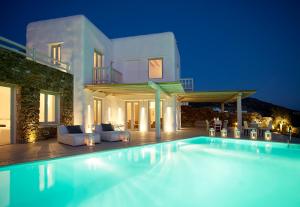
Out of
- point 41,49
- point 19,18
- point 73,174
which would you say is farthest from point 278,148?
point 19,18

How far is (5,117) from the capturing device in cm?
1016

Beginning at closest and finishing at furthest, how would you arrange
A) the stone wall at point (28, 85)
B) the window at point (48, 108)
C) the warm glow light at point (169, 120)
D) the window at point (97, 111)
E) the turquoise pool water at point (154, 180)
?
the turquoise pool water at point (154, 180)
the stone wall at point (28, 85)
the window at point (48, 108)
the window at point (97, 111)
the warm glow light at point (169, 120)

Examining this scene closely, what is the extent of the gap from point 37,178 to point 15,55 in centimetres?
594

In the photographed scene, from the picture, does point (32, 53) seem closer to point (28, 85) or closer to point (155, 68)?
point (28, 85)

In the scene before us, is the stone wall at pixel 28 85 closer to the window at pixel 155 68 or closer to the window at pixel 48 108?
the window at pixel 48 108

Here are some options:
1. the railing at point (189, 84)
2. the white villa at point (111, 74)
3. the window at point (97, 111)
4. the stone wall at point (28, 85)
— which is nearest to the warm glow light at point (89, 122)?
the white villa at point (111, 74)

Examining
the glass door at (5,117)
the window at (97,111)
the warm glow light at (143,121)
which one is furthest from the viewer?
the warm glow light at (143,121)

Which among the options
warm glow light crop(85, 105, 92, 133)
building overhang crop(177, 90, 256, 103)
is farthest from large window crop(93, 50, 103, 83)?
building overhang crop(177, 90, 256, 103)

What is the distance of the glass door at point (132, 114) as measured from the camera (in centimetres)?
1770

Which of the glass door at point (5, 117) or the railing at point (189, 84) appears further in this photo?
the railing at point (189, 84)

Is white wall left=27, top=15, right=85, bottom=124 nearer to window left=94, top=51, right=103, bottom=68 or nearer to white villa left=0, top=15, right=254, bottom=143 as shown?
white villa left=0, top=15, right=254, bottom=143

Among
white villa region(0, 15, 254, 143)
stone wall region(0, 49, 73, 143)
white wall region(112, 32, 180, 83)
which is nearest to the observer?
stone wall region(0, 49, 73, 143)

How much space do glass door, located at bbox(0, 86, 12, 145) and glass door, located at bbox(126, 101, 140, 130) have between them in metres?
8.61

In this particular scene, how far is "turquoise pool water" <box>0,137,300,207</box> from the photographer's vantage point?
175 inches
